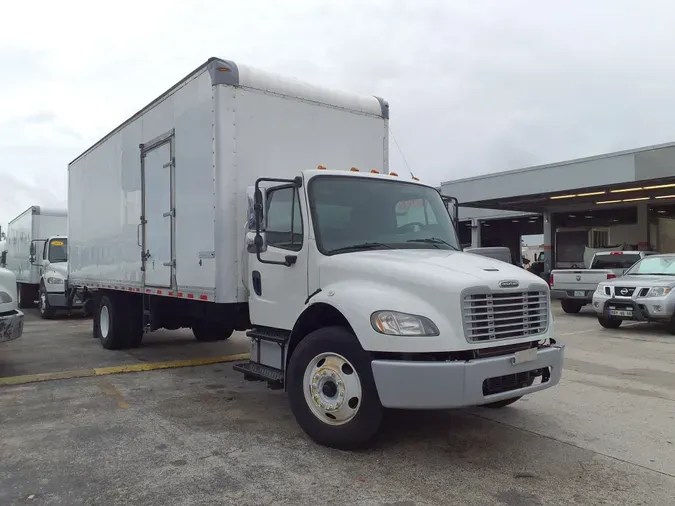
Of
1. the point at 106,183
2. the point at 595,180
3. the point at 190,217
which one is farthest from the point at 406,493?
the point at 595,180

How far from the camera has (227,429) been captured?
5254mm

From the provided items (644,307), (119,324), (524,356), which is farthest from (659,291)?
(119,324)

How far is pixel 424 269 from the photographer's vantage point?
4422 mm

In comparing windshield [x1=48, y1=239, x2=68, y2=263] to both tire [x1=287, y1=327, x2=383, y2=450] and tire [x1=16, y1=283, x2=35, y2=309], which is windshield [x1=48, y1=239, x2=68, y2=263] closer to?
tire [x1=16, y1=283, x2=35, y2=309]

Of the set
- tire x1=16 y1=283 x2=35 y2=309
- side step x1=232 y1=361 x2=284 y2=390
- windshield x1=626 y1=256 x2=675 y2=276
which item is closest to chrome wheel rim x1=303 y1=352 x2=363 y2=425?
side step x1=232 y1=361 x2=284 y2=390

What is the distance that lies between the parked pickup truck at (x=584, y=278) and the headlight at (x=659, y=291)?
320 cm

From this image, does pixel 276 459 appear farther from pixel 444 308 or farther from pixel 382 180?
pixel 382 180

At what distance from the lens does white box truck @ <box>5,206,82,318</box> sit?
15148 millimetres

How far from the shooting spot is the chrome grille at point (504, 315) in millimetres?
4254

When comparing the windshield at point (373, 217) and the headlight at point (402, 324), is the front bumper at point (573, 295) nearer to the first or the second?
the windshield at point (373, 217)

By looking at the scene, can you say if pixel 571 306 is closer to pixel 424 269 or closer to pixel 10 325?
pixel 424 269

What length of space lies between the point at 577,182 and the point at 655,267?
9213mm

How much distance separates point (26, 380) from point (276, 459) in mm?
4564

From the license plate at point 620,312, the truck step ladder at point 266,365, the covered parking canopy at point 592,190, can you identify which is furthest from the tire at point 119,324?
the covered parking canopy at point 592,190
